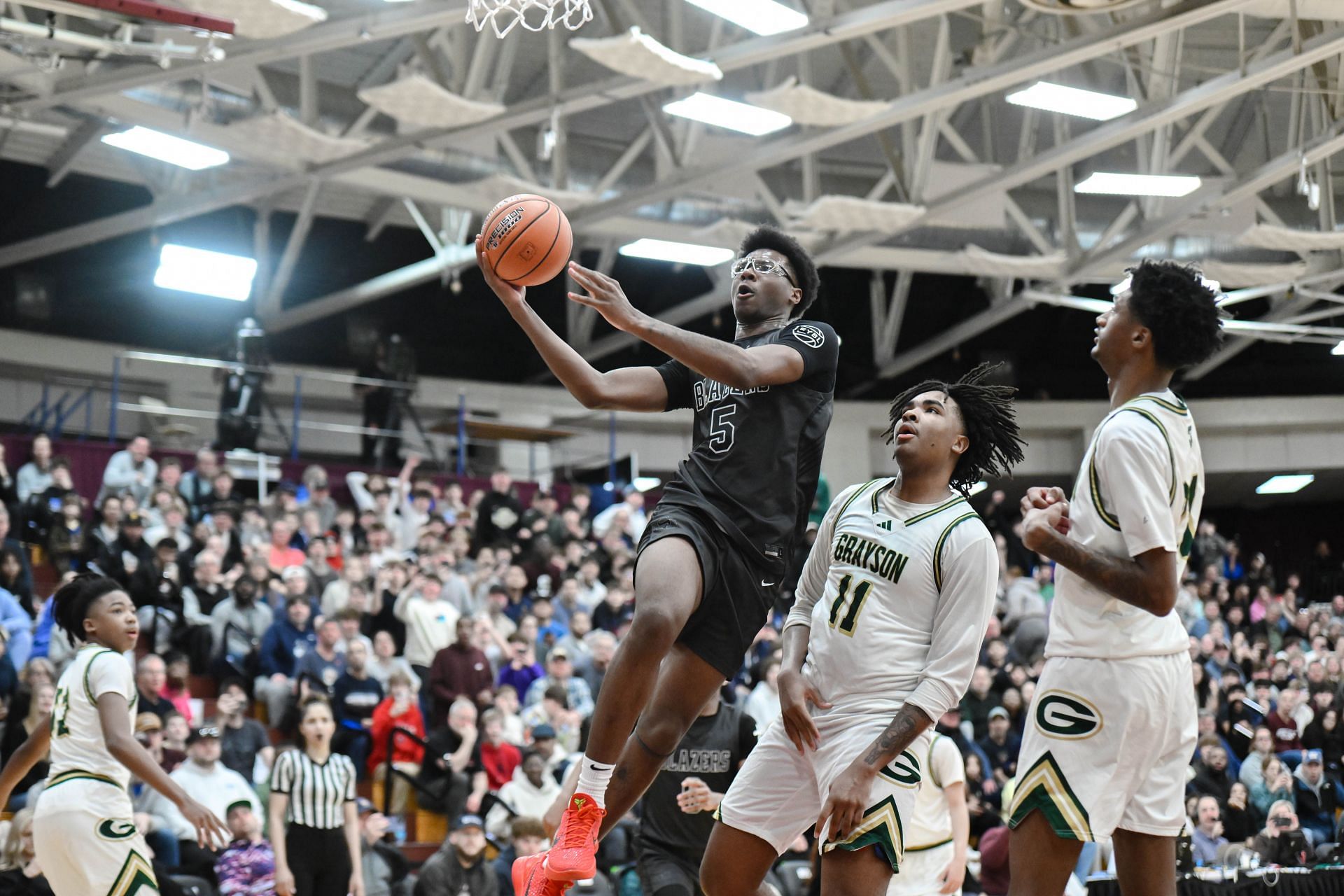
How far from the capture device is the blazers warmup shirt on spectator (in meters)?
4.08

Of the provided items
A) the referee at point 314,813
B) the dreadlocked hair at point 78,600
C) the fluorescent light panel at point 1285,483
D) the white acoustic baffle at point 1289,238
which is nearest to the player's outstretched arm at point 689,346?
the dreadlocked hair at point 78,600

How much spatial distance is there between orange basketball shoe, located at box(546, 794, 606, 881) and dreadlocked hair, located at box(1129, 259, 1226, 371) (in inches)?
88.4

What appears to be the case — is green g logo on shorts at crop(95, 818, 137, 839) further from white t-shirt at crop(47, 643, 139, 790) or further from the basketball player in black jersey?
the basketball player in black jersey

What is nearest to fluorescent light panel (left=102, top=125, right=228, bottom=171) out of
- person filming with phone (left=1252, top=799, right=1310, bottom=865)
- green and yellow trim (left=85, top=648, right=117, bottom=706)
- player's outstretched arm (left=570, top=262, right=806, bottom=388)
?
green and yellow trim (left=85, top=648, right=117, bottom=706)

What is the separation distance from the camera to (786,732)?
462 centimetres

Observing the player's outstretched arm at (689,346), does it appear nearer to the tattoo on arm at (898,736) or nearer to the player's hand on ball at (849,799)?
the tattoo on arm at (898,736)

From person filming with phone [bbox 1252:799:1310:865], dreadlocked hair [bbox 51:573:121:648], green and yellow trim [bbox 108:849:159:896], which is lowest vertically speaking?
person filming with phone [bbox 1252:799:1310:865]

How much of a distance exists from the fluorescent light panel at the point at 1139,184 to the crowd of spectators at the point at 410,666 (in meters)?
5.97

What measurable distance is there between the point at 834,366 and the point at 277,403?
21.1 meters

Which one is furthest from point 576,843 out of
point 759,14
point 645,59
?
point 759,14

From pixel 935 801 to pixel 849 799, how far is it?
366cm

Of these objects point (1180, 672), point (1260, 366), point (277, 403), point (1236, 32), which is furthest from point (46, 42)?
point (1260, 366)

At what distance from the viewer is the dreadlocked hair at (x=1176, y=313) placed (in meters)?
4.33

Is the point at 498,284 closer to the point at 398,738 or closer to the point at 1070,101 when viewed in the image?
the point at 398,738
